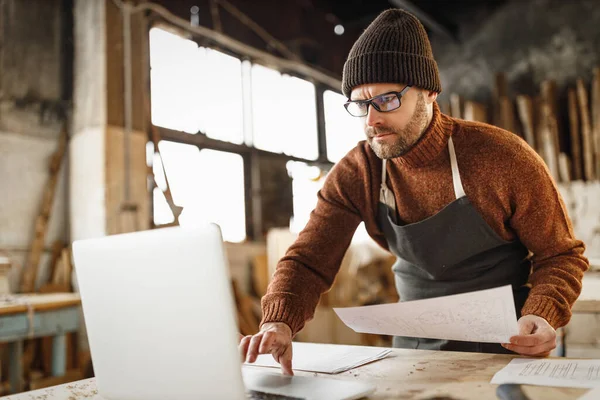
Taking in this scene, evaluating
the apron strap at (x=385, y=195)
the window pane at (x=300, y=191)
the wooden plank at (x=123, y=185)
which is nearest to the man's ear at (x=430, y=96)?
the apron strap at (x=385, y=195)

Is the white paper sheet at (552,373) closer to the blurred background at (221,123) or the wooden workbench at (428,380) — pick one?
the wooden workbench at (428,380)

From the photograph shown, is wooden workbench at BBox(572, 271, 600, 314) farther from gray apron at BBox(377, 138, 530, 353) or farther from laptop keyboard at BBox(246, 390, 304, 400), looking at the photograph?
laptop keyboard at BBox(246, 390, 304, 400)

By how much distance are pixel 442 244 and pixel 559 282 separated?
389mm

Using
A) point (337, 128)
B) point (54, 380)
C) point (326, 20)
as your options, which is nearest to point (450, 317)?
point (54, 380)

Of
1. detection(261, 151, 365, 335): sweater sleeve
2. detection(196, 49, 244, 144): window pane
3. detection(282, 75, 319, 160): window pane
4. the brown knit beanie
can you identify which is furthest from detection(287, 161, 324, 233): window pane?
the brown knit beanie

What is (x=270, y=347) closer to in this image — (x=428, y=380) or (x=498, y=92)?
(x=428, y=380)

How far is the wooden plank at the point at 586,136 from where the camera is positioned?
4.73 metres

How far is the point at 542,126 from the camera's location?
195 inches

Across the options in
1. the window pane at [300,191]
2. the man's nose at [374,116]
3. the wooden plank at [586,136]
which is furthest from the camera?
the window pane at [300,191]

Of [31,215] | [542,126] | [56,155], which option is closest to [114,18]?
[56,155]

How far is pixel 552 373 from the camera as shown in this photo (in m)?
1.12

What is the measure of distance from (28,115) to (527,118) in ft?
14.2

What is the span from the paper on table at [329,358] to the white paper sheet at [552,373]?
362 millimetres

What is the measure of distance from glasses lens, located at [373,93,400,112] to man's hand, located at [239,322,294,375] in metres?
0.75
